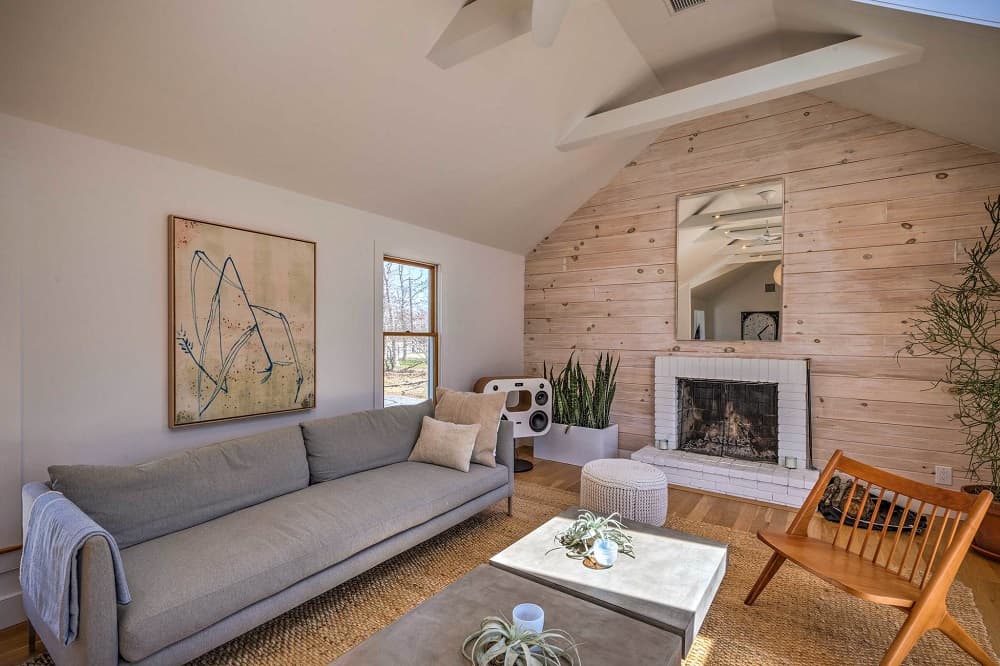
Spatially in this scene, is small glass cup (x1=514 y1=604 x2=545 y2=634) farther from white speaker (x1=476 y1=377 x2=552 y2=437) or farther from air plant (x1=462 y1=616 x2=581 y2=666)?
white speaker (x1=476 y1=377 x2=552 y2=437)

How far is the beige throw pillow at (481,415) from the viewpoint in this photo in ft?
10.5

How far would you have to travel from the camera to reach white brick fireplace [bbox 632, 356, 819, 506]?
3748 millimetres

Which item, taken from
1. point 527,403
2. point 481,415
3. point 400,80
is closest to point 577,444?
point 527,403

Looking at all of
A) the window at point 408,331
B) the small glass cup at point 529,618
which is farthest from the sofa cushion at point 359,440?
the small glass cup at point 529,618

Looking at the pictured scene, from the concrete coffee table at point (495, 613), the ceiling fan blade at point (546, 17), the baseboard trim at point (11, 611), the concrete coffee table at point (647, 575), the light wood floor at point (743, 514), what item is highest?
the ceiling fan blade at point (546, 17)

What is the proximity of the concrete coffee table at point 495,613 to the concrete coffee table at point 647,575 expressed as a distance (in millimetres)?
65

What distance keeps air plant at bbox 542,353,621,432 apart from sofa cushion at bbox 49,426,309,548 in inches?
110

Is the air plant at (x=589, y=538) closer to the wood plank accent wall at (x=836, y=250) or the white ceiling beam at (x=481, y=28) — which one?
the white ceiling beam at (x=481, y=28)

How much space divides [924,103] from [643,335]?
8.52ft

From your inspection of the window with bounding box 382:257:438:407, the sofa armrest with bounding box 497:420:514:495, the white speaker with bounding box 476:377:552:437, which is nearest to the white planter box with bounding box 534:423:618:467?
the white speaker with bounding box 476:377:552:437

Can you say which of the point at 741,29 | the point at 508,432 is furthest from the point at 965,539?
the point at 741,29

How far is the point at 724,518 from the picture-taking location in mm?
3418

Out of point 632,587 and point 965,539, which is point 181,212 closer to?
point 632,587

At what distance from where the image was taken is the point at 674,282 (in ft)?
15.0
